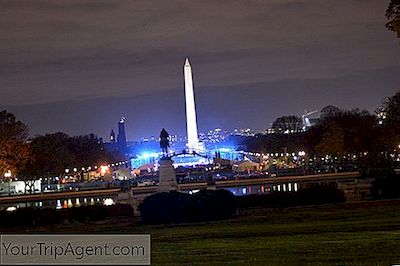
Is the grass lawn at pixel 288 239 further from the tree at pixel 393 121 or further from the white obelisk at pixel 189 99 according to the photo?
the white obelisk at pixel 189 99

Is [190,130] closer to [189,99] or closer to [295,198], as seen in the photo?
[189,99]

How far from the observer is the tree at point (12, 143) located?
8531 centimetres

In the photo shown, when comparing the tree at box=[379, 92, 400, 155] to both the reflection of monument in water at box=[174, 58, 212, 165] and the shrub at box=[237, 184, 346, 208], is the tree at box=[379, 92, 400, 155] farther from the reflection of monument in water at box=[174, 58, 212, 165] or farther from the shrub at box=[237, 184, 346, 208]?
the reflection of monument in water at box=[174, 58, 212, 165]

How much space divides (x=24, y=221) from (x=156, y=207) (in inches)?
287

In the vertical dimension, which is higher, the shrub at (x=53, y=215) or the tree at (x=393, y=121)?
the tree at (x=393, y=121)

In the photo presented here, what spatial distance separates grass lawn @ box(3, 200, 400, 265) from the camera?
59.5 feet

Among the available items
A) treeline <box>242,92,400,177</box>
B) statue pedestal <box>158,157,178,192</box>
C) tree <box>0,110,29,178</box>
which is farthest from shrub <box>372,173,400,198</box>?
tree <box>0,110,29,178</box>

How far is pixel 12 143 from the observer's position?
8719 centimetres

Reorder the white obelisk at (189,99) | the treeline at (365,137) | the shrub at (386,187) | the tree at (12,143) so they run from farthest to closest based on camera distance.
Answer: the white obelisk at (189,99)
the tree at (12,143)
the treeline at (365,137)
the shrub at (386,187)

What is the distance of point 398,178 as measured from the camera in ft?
140

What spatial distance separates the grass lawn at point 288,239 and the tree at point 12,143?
53.9 metres

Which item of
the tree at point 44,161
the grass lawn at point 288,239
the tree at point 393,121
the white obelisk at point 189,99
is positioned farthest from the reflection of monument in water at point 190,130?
the grass lawn at point 288,239

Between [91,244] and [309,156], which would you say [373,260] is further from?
[309,156]

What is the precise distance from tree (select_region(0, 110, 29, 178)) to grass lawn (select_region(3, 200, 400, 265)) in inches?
2121
